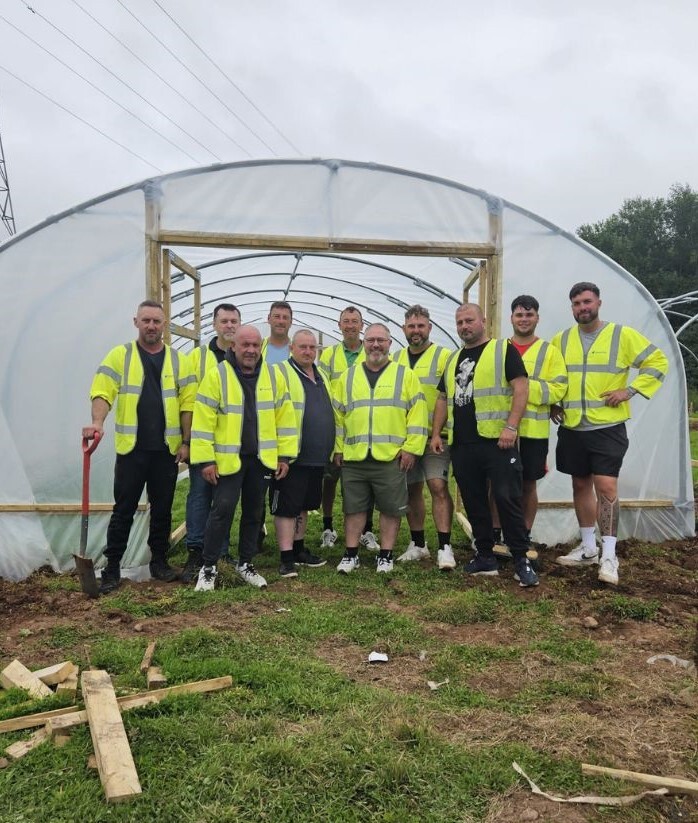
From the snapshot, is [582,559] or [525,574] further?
[582,559]

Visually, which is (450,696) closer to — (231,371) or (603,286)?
(231,371)

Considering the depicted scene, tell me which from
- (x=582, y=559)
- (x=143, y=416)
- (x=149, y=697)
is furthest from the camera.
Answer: (x=582, y=559)

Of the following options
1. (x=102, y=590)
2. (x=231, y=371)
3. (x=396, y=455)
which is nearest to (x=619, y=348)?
(x=396, y=455)

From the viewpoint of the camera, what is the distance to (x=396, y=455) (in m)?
5.46

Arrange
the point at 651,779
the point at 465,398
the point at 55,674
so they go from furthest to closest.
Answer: the point at 465,398
the point at 55,674
the point at 651,779

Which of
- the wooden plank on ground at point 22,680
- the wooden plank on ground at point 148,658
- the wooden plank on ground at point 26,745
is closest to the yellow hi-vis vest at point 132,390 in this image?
the wooden plank on ground at point 148,658

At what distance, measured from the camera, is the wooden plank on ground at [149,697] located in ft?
9.58

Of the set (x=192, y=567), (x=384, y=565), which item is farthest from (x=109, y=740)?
(x=384, y=565)

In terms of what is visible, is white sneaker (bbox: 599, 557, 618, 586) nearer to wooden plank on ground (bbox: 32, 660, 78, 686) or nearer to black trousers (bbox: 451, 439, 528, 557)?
black trousers (bbox: 451, 439, 528, 557)

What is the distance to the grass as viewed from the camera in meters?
2.50

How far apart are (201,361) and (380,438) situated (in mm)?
1637

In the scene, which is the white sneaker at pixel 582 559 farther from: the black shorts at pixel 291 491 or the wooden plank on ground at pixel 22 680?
the wooden plank on ground at pixel 22 680

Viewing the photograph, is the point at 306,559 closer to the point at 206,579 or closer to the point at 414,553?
the point at 414,553

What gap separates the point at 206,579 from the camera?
4.97 m
